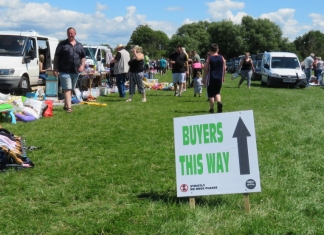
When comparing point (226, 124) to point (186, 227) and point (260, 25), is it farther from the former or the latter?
point (260, 25)

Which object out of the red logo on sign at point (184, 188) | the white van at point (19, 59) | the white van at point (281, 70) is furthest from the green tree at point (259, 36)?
the red logo on sign at point (184, 188)

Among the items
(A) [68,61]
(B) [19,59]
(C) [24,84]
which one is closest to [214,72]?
(A) [68,61]

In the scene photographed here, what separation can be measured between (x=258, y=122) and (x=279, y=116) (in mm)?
1310

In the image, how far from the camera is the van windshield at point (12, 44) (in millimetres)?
14055

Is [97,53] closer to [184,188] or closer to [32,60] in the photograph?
[32,60]

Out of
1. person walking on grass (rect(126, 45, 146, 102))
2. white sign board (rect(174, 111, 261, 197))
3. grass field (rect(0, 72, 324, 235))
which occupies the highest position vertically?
person walking on grass (rect(126, 45, 146, 102))

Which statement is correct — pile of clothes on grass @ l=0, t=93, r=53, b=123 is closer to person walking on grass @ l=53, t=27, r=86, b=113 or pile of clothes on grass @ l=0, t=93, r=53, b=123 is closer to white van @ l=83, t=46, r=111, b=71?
person walking on grass @ l=53, t=27, r=86, b=113

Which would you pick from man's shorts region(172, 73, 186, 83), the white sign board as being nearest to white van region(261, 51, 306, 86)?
man's shorts region(172, 73, 186, 83)

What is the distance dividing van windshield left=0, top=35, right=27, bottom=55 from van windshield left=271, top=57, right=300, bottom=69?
47.0 ft

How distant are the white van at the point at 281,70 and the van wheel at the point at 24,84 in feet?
43.8

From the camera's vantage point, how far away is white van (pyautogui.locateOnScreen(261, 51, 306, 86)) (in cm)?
2259

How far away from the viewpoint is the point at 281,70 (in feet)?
76.0

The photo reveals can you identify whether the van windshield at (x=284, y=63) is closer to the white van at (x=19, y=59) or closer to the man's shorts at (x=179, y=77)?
the man's shorts at (x=179, y=77)

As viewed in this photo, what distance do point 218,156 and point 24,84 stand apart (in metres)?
11.0
